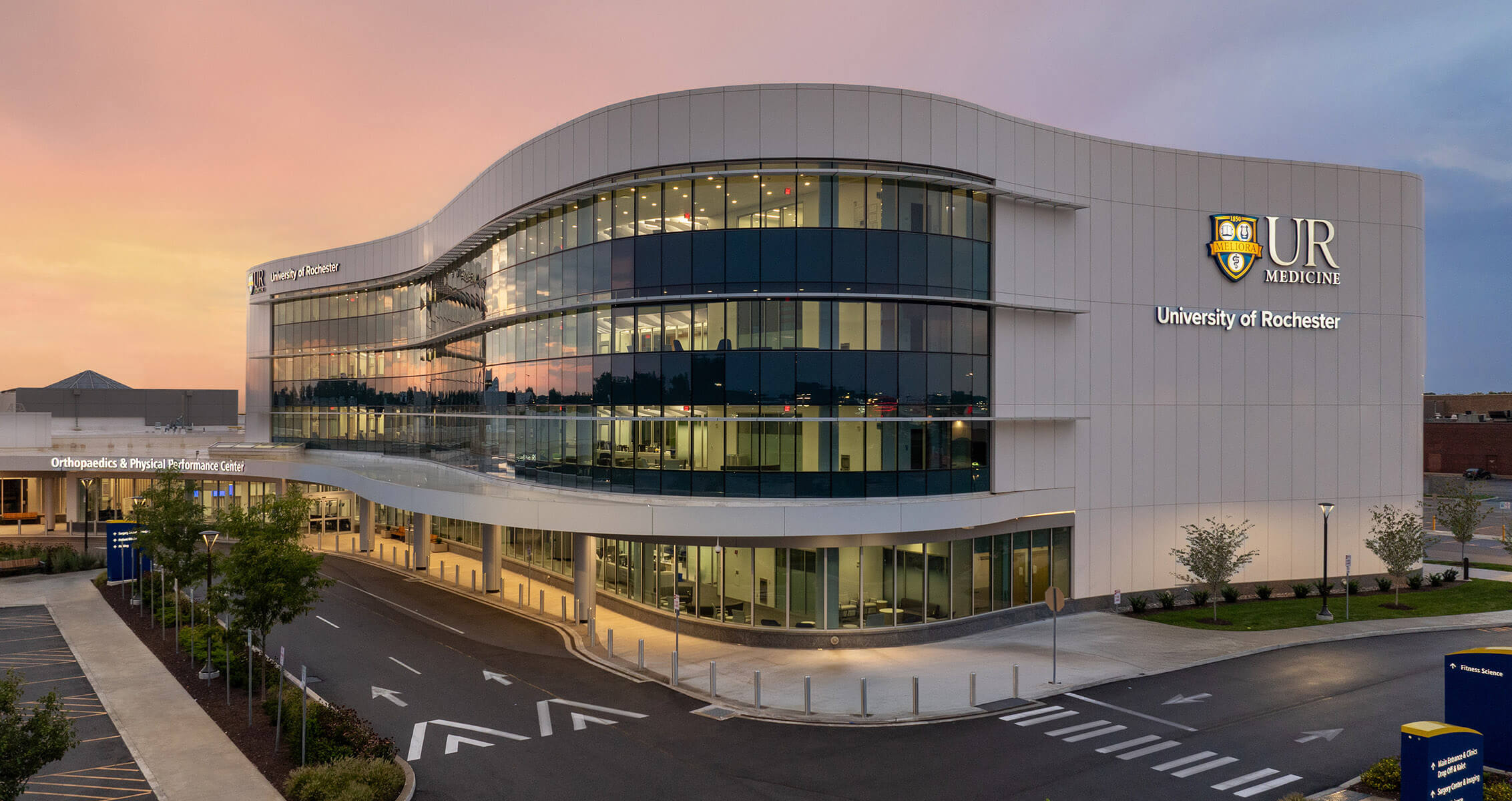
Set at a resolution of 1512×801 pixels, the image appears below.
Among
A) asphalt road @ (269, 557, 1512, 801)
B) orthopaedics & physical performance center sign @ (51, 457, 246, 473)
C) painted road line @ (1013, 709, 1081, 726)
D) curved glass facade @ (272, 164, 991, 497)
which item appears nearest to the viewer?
asphalt road @ (269, 557, 1512, 801)

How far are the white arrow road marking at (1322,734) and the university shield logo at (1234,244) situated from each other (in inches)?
795

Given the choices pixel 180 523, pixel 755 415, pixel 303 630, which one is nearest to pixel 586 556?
pixel 755 415

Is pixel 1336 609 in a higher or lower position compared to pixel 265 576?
lower

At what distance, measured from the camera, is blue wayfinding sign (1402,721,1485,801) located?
1307 centimetres

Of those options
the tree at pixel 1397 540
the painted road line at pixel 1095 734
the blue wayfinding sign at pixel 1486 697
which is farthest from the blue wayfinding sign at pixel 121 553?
the tree at pixel 1397 540

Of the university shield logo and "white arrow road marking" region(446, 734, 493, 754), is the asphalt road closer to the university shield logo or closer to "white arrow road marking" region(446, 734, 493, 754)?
"white arrow road marking" region(446, 734, 493, 754)

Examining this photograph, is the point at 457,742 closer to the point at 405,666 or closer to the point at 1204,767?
the point at 405,666

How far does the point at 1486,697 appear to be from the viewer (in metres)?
16.0

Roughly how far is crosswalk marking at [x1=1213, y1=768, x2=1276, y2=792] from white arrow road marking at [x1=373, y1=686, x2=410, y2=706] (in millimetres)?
18077

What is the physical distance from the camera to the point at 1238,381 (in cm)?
3362

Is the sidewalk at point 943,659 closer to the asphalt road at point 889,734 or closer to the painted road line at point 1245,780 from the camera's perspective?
the asphalt road at point 889,734

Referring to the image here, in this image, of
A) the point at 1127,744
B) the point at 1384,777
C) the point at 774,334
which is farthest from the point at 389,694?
the point at 1384,777

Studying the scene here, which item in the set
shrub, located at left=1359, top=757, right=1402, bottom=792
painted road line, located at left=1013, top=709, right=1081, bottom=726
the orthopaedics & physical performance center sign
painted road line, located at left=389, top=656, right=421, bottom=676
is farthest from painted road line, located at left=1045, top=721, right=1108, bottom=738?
the orthopaedics & physical performance center sign

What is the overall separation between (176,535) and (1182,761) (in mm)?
28594
